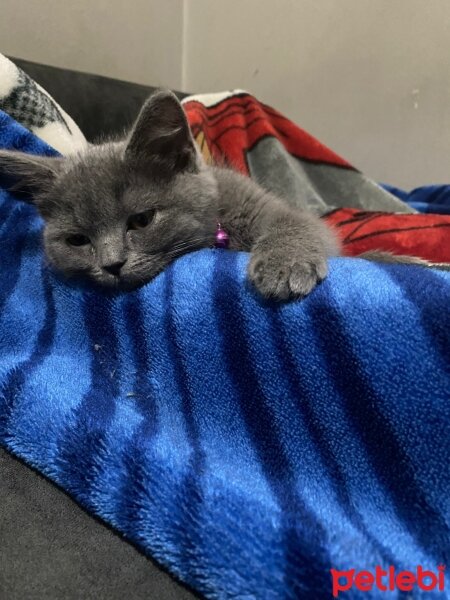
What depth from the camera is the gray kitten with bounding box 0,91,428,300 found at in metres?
0.74

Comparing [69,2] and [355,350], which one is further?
[69,2]

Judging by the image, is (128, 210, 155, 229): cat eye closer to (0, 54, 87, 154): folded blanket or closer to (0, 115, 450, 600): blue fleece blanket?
(0, 115, 450, 600): blue fleece blanket

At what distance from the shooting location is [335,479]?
567 mm

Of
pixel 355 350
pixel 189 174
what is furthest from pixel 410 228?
pixel 355 350

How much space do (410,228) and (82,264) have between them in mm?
874

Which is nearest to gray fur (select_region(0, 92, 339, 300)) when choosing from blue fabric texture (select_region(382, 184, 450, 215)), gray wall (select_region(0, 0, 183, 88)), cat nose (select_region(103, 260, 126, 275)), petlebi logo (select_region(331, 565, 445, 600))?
cat nose (select_region(103, 260, 126, 275))

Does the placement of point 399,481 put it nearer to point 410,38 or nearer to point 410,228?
point 410,228

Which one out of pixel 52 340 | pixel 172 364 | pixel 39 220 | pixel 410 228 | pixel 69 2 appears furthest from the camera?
pixel 69 2

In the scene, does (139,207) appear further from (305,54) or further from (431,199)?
(305,54)

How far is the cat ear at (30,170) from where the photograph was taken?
32.0 inches

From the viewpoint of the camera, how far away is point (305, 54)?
2.03 metres

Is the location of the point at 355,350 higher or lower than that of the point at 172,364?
higher

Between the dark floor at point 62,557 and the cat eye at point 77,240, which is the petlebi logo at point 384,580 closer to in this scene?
the dark floor at point 62,557

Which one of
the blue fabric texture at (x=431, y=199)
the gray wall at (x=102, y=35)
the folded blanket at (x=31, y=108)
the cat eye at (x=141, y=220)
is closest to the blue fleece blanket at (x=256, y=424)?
the cat eye at (x=141, y=220)
